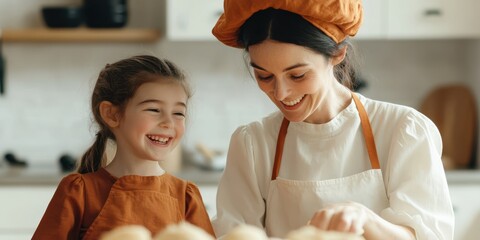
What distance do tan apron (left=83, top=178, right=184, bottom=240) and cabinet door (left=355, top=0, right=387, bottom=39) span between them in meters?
2.12

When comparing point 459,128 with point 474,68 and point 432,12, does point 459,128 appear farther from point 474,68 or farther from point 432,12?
point 432,12

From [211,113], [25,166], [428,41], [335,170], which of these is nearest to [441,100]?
[428,41]

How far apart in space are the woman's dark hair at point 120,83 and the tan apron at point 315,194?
0.30 meters

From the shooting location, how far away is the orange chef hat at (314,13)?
168cm

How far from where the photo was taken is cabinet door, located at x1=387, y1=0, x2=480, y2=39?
3713mm

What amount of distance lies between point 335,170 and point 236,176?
0.71 feet

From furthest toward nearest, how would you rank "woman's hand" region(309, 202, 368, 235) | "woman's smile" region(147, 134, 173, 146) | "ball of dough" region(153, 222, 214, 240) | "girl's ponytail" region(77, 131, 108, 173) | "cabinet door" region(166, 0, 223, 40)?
"cabinet door" region(166, 0, 223, 40), "girl's ponytail" region(77, 131, 108, 173), "woman's smile" region(147, 134, 173, 146), "woman's hand" region(309, 202, 368, 235), "ball of dough" region(153, 222, 214, 240)

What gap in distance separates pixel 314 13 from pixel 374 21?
2.09 metres

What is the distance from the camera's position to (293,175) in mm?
1964

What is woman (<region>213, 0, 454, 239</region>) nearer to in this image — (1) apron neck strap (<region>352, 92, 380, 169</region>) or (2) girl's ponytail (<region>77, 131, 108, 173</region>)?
(1) apron neck strap (<region>352, 92, 380, 169</region>)

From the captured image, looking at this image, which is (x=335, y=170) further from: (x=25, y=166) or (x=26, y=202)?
(x=25, y=166)

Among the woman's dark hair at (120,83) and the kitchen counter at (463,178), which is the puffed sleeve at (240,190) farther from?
the kitchen counter at (463,178)

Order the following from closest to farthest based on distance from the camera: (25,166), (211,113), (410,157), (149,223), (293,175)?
(149,223) < (410,157) < (293,175) < (25,166) < (211,113)

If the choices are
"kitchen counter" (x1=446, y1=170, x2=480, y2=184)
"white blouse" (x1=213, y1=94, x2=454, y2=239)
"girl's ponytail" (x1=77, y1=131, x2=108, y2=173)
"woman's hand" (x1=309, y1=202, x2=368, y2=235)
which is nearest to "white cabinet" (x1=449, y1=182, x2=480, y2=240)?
"kitchen counter" (x1=446, y1=170, x2=480, y2=184)
